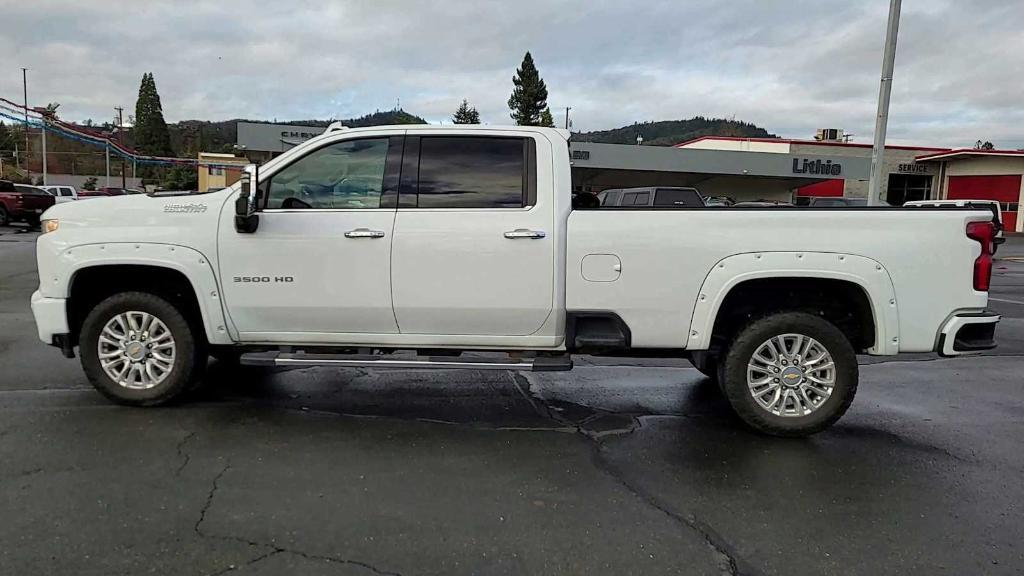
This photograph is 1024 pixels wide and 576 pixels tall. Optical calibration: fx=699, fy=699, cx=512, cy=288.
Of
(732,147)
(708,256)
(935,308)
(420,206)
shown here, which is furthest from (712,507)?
(732,147)

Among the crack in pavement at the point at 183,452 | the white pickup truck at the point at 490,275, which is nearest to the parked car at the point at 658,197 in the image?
the white pickup truck at the point at 490,275

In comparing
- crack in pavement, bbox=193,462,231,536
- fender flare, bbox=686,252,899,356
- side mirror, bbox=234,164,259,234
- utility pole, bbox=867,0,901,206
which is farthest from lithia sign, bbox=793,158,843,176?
crack in pavement, bbox=193,462,231,536

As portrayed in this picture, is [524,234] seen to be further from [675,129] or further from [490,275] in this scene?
[675,129]

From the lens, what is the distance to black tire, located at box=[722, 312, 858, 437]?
4.71m

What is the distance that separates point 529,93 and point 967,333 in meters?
54.7

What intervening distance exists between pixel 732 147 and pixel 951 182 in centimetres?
1316

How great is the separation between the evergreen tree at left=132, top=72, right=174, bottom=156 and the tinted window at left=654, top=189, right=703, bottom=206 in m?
76.5

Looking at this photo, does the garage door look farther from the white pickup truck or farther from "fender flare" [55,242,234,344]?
"fender flare" [55,242,234,344]

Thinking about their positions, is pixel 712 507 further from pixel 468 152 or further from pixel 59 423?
pixel 59 423

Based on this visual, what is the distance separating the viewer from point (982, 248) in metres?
4.57

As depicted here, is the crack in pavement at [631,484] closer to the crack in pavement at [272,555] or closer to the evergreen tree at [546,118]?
the crack in pavement at [272,555]

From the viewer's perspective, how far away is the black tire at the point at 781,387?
15.4ft

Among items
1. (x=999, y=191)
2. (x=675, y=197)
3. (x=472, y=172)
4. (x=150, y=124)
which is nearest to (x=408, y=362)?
(x=472, y=172)

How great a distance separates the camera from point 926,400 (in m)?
6.01
